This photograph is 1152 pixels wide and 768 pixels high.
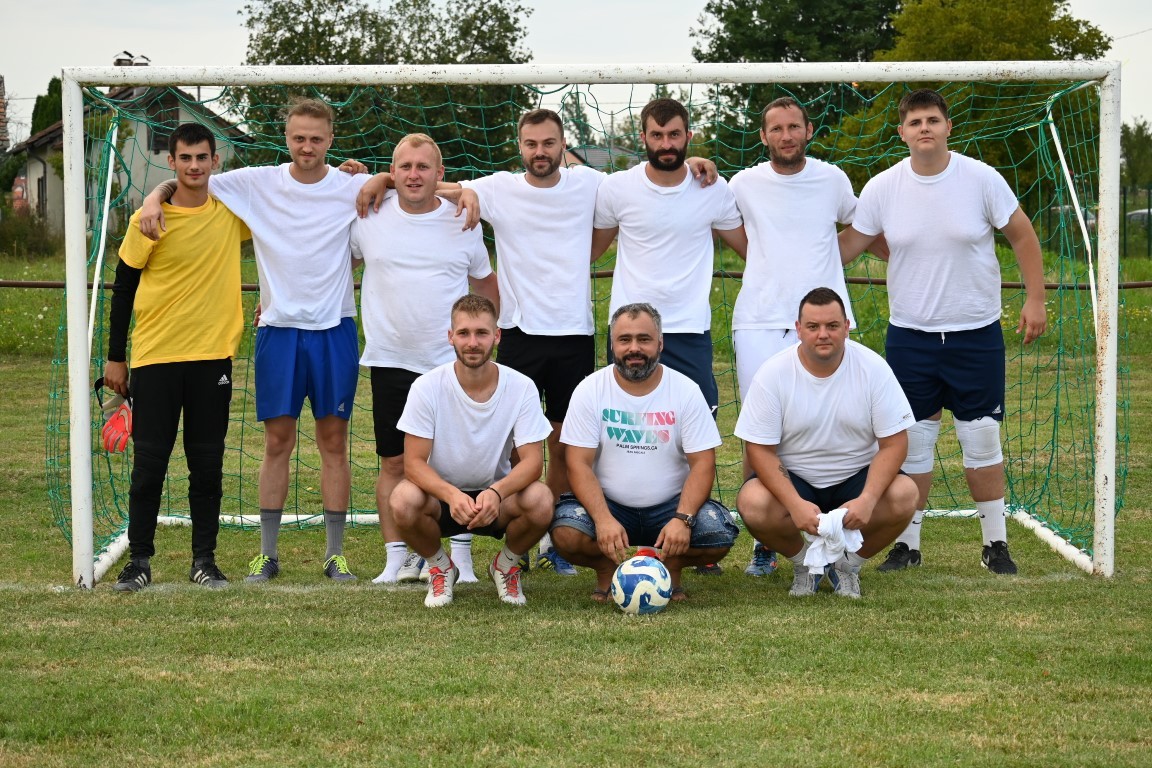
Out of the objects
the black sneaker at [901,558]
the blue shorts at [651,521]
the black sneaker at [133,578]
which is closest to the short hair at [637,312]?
the blue shorts at [651,521]

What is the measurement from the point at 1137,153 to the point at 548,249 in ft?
111

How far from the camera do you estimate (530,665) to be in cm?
418

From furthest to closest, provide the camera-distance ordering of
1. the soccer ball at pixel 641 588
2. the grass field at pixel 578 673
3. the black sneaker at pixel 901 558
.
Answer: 1. the black sneaker at pixel 901 558
2. the soccer ball at pixel 641 588
3. the grass field at pixel 578 673

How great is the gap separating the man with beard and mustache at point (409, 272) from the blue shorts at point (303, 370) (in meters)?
0.13

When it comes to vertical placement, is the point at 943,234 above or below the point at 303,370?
above

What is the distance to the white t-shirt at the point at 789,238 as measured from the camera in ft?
17.6

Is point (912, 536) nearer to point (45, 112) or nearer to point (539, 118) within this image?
point (539, 118)

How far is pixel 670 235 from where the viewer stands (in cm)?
535

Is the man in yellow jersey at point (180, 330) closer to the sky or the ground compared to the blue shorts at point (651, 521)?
closer to the sky

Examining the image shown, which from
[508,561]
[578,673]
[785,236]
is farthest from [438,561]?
[785,236]

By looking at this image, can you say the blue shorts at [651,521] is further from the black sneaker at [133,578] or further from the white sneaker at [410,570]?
the black sneaker at [133,578]

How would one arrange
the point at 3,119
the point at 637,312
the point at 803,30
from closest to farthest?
the point at 637,312
the point at 3,119
the point at 803,30

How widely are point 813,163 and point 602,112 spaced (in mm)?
1311

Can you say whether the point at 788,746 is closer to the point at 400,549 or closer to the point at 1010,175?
the point at 400,549
